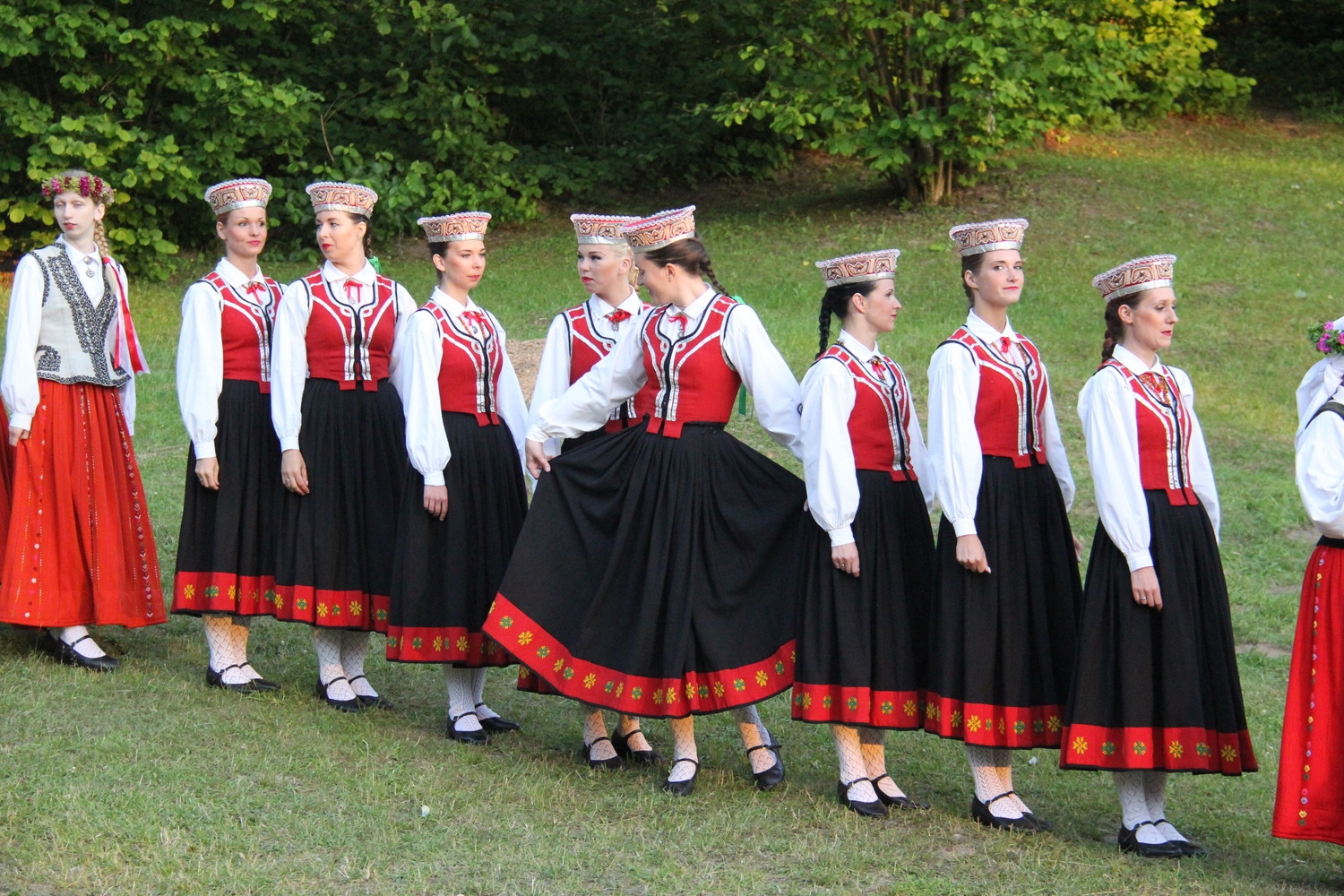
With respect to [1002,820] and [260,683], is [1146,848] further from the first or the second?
[260,683]

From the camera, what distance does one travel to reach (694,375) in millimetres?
4555

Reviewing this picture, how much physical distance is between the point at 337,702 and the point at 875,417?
7.66 feet

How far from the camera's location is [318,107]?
14.6 m

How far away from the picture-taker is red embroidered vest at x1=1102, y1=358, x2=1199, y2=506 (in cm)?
421

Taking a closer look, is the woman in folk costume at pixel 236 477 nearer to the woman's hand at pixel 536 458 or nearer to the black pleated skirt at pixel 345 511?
the black pleated skirt at pixel 345 511

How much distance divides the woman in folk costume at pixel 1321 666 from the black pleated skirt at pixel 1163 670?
0.58 ft

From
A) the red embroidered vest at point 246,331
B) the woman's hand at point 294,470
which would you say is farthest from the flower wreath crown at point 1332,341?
the red embroidered vest at point 246,331

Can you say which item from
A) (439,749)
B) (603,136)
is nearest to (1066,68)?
(603,136)

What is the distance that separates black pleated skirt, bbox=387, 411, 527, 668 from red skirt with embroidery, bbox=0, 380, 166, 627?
49.6 inches

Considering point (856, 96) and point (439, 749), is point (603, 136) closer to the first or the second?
point (856, 96)

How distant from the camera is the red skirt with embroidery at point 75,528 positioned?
5613 millimetres

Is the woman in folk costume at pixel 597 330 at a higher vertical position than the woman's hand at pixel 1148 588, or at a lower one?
Result: higher

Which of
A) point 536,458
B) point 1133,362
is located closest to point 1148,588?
point 1133,362

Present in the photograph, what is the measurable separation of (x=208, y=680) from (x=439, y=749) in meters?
1.15
